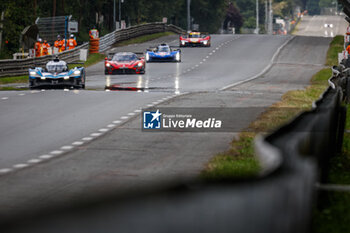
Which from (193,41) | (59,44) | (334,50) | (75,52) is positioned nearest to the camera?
(75,52)

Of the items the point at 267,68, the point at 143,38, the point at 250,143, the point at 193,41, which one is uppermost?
the point at 143,38

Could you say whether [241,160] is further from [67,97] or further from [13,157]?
[67,97]

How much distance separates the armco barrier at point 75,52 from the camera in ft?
136

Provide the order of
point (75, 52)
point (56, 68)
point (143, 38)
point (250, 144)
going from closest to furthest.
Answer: point (250, 144) → point (56, 68) → point (75, 52) → point (143, 38)

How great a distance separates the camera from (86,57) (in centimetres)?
5609

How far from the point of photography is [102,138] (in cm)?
1658

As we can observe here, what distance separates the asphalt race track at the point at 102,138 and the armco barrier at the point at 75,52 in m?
4.03

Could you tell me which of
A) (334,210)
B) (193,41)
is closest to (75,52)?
(193,41)

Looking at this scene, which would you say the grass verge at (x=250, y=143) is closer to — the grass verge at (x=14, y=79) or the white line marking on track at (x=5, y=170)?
the white line marking on track at (x=5, y=170)

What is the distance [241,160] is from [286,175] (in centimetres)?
858

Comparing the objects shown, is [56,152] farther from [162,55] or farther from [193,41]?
[193,41]

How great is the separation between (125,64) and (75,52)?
1208cm

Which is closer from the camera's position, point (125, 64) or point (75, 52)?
point (125, 64)

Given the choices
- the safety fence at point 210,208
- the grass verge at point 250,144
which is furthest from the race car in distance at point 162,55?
the safety fence at point 210,208
